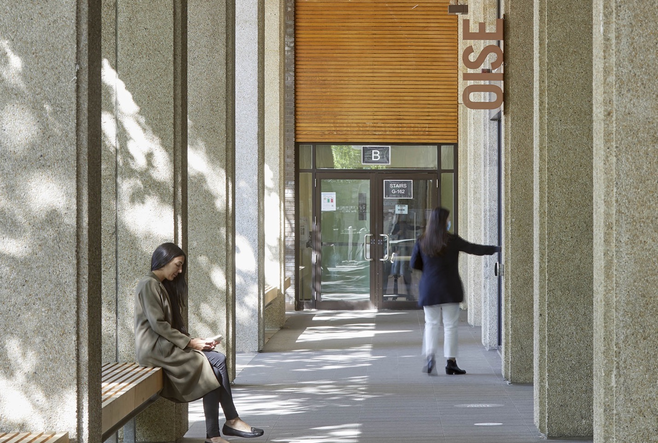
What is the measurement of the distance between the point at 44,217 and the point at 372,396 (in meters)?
4.89

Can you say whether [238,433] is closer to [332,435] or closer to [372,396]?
[332,435]

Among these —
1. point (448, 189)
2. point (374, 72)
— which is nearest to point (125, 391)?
point (448, 189)

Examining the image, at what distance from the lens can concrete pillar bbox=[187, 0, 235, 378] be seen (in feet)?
30.5

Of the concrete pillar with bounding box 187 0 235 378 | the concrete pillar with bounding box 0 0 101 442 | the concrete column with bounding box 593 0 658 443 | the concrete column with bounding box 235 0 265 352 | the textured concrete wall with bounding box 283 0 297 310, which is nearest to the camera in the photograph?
the concrete column with bounding box 593 0 658 443

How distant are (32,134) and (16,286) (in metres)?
0.76

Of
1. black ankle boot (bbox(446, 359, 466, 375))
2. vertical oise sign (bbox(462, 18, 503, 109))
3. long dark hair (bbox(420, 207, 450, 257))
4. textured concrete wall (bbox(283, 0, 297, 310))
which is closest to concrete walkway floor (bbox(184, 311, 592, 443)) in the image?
black ankle boot (bbox(446, 359, 466, 375))

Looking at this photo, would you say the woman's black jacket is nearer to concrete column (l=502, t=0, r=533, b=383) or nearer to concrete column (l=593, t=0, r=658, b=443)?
concrete column (l=502, t=0, r=533, b=383)

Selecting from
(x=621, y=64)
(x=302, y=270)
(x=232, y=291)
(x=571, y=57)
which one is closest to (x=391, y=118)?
(x=302, y=270)

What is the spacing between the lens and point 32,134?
13.9 ft

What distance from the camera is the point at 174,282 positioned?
21.5 ft

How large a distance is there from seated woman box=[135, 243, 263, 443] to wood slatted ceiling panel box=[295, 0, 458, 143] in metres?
11.0

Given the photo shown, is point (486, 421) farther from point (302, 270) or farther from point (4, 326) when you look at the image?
point (302, 270)

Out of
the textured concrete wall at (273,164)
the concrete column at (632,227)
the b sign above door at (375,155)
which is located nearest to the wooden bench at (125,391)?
the concrete column at (632,227)

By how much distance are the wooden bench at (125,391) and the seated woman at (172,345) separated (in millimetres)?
133
